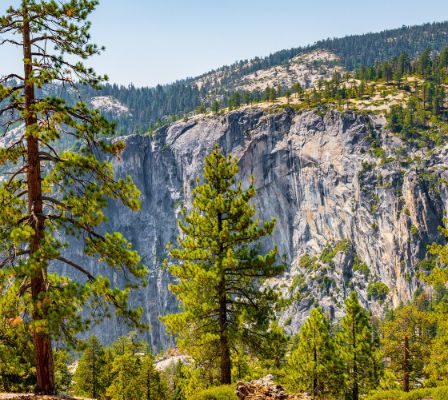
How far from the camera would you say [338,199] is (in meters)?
166

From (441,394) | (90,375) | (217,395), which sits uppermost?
(217,395)

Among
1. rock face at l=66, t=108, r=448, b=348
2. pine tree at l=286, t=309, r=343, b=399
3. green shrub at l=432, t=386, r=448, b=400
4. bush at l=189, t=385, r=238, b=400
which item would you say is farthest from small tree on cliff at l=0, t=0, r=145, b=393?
rock face at l=66, t=108, r=448, b=348

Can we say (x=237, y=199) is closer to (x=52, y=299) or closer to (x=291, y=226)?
(x=52, y=299)

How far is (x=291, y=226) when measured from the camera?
186500 millimetres

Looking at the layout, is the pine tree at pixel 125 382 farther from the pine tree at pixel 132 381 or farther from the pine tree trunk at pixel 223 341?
the pine tree trunk at pixel 223 341

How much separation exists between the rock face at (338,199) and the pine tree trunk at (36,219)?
125595 millimetres

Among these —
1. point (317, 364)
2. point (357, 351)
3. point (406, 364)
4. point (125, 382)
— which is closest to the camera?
point (317, 364)

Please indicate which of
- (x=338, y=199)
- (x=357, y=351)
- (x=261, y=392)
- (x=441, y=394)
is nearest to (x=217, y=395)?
(x=261, y=392)

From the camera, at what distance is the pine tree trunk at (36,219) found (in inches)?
520

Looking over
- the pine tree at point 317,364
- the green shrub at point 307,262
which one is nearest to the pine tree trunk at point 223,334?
the pine tree at point 317,364

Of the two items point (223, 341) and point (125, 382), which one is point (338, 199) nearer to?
point (125, 382)

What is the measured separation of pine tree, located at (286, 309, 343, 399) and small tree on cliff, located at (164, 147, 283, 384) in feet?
57.5

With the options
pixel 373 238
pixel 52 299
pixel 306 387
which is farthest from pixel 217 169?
pixel 373 238

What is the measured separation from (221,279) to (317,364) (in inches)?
821
